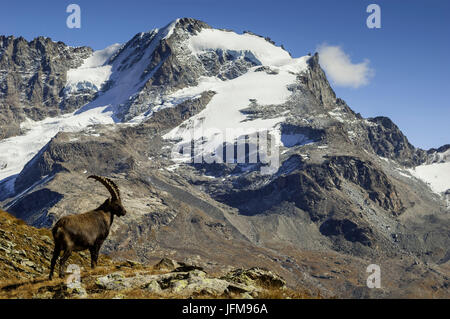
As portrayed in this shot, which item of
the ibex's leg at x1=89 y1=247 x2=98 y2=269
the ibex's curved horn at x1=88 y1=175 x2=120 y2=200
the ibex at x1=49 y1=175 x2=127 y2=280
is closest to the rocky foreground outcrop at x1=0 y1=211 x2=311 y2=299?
the ibex's leg at x1=89 y1=247 x2=98 y2=269

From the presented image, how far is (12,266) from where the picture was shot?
91.6 ft

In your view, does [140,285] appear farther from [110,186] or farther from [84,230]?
[110,186]

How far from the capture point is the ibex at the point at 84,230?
2453 cm

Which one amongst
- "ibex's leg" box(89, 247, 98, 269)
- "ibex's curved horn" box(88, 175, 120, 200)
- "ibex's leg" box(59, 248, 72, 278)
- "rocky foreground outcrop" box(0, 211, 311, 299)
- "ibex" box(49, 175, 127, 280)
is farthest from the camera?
"ibex's curved horn" box(88, 175, 120, 200)

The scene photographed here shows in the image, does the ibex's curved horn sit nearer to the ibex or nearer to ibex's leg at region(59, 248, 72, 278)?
the ibex

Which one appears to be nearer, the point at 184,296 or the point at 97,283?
the point at 184,296

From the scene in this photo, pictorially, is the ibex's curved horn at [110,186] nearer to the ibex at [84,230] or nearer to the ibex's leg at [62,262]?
the ibex at [84,230]

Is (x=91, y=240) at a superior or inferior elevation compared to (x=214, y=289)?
superior

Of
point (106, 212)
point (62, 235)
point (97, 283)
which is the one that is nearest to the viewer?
point (97, 283)

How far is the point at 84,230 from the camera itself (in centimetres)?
2581

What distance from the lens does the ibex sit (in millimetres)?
24531
